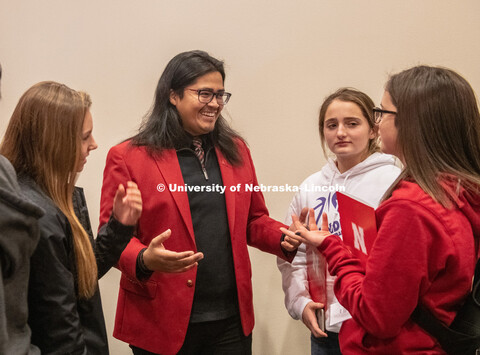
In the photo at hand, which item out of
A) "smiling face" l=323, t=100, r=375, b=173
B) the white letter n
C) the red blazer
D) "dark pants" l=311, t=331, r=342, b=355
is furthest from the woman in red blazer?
the white letter n

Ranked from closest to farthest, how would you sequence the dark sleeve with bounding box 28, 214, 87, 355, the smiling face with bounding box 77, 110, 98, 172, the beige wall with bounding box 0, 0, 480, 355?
the dark sleeve with bounding box 28, 214, 87, 355
the smiling face with bounding box 77, 110, 98, 172
the beige wall with bounding box 0, 0, 480, 355

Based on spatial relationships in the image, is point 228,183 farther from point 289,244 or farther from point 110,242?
point 110,242

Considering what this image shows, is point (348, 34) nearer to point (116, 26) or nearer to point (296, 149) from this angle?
point (296, 149)

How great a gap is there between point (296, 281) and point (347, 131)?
657 millimetres

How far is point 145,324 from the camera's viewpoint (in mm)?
1630

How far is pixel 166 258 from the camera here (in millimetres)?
1470

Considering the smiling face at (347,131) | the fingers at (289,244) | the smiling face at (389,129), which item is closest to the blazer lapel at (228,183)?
the fingers at (289,244)

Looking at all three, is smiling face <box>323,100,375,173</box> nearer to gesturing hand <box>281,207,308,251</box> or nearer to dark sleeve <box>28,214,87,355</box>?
gesturing hand <box>281,207,308,251</box>

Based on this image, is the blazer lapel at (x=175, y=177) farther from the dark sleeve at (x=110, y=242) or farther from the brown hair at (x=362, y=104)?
the brown hair at (x=362, y=104)

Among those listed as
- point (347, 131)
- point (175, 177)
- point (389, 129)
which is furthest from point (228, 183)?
point (389, 129)

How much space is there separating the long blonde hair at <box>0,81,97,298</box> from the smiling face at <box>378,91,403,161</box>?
841 millimetres

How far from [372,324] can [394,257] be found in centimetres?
18

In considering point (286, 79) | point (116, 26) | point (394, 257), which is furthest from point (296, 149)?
point (394, 257)

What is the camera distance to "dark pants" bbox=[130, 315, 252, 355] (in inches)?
64.5
